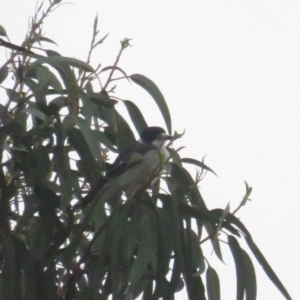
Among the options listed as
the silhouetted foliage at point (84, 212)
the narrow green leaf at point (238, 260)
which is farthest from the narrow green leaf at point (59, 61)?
the narrow green leaf at point (238, 260)

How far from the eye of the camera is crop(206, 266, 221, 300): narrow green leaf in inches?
120

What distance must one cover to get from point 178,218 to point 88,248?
26 centimetres

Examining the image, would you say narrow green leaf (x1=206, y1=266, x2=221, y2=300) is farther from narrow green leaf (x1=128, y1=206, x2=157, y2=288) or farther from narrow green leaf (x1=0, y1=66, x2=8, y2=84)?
narrow green leaf (x1=0, y1=66, x2=8, y2=84)

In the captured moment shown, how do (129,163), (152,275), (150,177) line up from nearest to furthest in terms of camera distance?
(150,177)
(152,275)
(129,163)

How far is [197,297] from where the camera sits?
294 centimetres

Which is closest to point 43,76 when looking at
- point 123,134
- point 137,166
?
point 123,134

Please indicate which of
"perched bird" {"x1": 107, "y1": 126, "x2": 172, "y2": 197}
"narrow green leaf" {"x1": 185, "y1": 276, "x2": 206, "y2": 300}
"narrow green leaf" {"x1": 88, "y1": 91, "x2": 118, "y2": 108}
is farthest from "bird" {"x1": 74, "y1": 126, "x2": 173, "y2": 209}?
"narrow green leaf" {"x1": 185, "y1": 276, "x2": 206, "y2": 300}

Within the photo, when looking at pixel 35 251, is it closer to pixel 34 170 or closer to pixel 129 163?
pixel 34 170

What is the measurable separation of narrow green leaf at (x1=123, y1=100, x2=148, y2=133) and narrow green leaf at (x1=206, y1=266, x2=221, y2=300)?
56cm

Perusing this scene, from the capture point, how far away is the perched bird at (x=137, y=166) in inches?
111

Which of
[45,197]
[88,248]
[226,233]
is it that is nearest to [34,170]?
[45,197]

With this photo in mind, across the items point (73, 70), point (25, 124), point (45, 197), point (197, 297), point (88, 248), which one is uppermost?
point (73, 70)

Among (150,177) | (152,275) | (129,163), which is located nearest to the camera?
(150,177)

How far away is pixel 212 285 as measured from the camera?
9.99 feet
